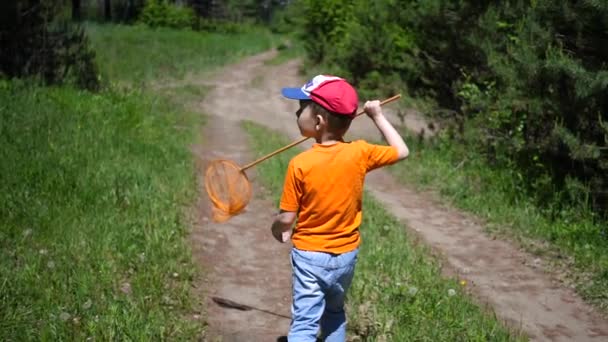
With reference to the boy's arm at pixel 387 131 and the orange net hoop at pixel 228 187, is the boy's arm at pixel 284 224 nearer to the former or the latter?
the boy's arm at pixel 387 131

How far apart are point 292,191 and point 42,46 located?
11.1 metres

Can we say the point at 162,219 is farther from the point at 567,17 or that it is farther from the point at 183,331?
the point at 567,17

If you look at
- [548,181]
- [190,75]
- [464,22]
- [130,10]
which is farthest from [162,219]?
[130,10]

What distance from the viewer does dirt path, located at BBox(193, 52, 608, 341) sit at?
498cm

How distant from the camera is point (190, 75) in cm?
2431

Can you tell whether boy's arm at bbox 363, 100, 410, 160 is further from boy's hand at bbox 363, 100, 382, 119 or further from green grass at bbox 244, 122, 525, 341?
green grass at bbox 244, 122, 525, 341

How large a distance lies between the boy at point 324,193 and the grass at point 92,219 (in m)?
1.22

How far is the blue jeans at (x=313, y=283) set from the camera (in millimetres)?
3479

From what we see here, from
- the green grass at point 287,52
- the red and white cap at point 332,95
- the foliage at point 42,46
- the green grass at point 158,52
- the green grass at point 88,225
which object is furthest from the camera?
the green grass at point 287,52

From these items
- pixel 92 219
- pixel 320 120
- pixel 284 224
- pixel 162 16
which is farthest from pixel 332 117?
pixel 162 16

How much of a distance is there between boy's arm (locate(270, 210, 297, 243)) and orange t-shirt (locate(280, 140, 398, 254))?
0.03 meters

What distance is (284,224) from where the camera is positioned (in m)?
3.49

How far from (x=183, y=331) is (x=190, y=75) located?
20550 millimetres

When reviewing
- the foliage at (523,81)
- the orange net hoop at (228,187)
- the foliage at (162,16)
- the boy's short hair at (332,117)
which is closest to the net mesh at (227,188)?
the orange net hoop at (228,187)
